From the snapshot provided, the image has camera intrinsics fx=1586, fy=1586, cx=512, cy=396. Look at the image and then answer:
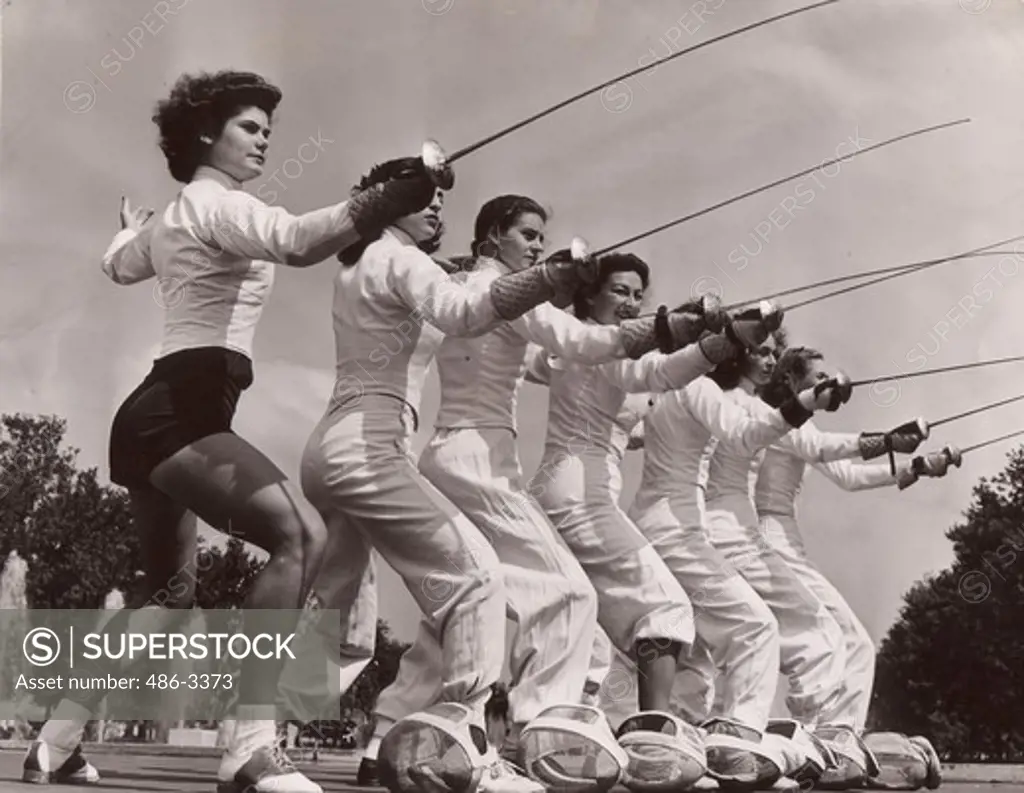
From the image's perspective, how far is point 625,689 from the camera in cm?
676

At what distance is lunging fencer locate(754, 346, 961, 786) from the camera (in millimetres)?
6895

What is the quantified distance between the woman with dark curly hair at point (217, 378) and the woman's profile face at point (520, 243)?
0.99 m

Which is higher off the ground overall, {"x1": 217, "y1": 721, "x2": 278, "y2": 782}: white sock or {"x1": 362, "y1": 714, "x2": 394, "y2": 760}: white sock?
{"x1": 362, "y1": 714, "x2": 394, "y2": 760}: white sock

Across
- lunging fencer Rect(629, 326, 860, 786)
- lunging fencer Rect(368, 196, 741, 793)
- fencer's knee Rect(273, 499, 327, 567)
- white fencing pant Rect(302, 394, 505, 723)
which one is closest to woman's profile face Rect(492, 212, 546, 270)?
lunging fencer Rect(368, 196, 741, 793)

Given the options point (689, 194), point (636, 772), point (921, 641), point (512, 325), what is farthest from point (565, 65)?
point (921, 641)

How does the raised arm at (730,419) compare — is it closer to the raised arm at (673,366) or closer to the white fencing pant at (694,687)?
the raised arm at (673,366)

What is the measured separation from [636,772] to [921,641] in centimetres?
779

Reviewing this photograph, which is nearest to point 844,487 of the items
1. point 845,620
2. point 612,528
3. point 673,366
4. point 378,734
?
point 845,620

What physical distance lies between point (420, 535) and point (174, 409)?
0.77 metres

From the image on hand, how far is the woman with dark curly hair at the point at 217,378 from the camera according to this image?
13.2 feet

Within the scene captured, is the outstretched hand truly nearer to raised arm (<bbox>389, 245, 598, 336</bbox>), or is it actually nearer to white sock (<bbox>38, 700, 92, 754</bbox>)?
raised arm (<bbox>389, 245, 598, 336</bbox>)

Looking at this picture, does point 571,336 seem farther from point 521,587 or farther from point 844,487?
point 844,487

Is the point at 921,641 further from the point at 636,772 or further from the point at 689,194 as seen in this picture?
the point at 636,772

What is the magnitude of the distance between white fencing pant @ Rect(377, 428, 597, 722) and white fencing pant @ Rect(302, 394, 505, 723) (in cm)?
31
